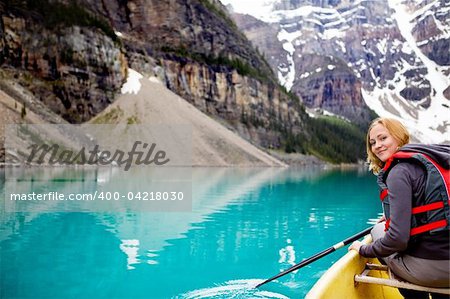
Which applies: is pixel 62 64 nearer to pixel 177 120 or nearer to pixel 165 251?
pixel 177 120

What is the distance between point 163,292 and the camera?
32.8 feet

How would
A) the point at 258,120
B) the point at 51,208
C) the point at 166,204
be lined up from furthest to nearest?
the point at 258,120, the point at 166,204, the point at 51,208

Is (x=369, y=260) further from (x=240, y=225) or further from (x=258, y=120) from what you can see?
(x=258, y=120)

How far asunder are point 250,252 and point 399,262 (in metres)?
9.17

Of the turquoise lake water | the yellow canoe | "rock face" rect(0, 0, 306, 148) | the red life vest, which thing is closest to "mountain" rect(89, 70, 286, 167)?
"rock face" rect(0, 0, 306, 148)

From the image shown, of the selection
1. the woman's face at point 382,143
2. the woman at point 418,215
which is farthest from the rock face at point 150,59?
the woman at point 418,215

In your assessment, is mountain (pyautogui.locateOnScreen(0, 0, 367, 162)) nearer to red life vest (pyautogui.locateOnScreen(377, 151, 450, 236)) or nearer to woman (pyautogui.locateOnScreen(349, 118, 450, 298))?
woman (pyautogui.locateOnScreen(349, 118, 450, 298))

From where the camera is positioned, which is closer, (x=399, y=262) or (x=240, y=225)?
(x=399, y=262)

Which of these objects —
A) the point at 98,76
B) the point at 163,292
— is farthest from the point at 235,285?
the point at 98,76

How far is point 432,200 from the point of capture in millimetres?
4621

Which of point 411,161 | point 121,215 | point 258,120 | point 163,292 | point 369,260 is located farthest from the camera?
point 258,120

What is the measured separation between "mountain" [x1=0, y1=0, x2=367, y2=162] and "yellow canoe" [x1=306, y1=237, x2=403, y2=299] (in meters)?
79.1

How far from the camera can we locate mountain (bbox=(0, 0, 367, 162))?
91.0 metres

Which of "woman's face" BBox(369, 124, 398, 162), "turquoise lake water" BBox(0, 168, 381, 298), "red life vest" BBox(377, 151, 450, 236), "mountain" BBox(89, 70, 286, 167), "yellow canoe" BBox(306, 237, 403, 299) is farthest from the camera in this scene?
"mountain" BBox(89, 70, 286, 167)
